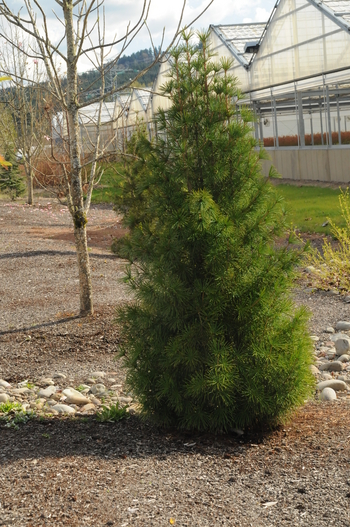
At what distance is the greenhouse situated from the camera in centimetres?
1733

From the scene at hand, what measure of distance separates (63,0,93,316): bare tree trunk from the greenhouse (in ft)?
39.8

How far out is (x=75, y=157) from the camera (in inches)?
247

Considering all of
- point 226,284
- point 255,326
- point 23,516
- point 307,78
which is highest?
point 307,78

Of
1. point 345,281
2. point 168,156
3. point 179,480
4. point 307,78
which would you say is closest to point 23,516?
point 179,480

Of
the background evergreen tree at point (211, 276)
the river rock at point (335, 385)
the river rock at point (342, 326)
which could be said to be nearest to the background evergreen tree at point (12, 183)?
the river rock at point (342, 326)

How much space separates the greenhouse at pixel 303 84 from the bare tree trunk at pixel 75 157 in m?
12.1

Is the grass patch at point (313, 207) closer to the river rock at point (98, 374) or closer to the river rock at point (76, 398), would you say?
the river rock at point (98, 374)

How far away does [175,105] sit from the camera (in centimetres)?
344

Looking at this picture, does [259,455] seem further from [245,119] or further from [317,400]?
[245,119]

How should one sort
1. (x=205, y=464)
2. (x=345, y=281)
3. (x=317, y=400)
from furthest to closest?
(x=345, y=281) < (x=317, y=400) < (x=205, y=464)

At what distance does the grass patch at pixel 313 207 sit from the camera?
1189 centimetres

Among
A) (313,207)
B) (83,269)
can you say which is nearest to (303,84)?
(313,207)

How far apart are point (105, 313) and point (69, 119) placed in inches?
89.6

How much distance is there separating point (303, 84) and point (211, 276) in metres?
17.6
